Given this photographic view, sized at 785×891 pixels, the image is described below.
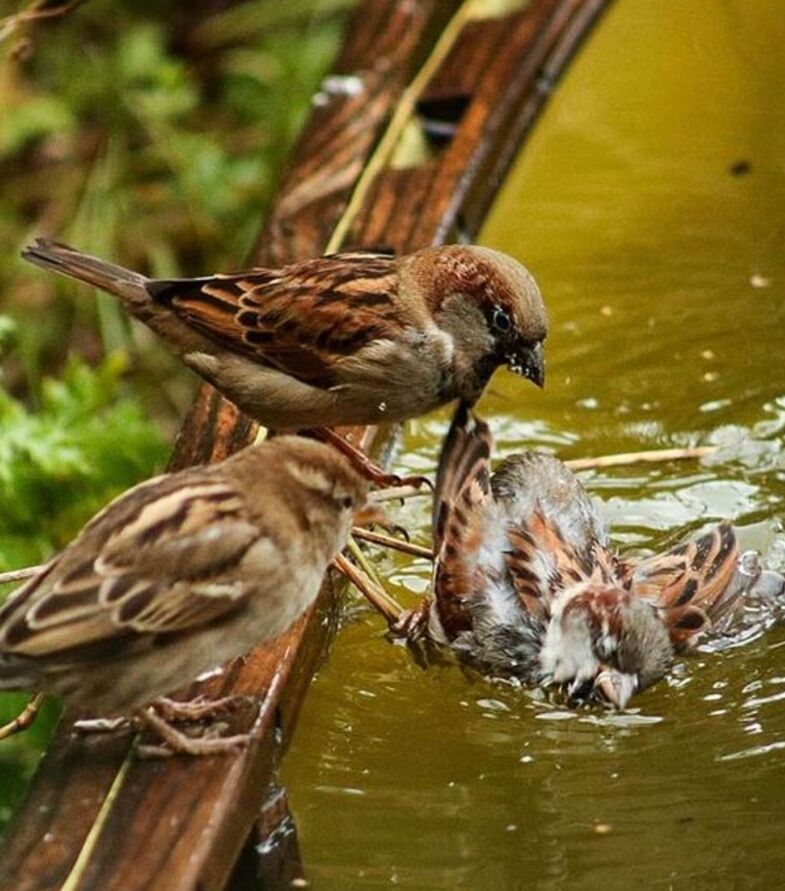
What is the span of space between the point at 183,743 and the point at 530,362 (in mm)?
1520

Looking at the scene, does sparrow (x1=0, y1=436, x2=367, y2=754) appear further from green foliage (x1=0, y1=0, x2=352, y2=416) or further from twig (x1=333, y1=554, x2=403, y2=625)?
green foliage (x1=0, y1=0, x2=352, y2=416)

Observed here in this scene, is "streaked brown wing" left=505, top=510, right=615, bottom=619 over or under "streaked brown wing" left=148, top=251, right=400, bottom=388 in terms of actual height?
under

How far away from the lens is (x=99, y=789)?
2889 mm

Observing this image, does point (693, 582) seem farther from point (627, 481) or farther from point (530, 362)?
point (530, 362)

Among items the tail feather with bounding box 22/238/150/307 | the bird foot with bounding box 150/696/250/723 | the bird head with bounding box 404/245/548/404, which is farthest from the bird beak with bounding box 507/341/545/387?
the bird foot with bounding box 150/696/250/723

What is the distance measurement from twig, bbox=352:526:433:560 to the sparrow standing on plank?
1.67 ft

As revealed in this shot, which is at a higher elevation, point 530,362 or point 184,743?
point 184,743

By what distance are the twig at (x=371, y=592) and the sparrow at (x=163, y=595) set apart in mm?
372

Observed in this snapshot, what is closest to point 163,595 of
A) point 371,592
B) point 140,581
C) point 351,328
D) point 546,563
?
point 140,581

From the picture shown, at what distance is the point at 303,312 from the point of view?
4336 millimetres

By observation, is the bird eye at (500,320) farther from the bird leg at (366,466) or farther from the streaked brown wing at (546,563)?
the streaked brown wing at (546,563)

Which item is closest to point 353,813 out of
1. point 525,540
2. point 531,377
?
point 525,540

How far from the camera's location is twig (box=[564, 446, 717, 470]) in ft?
13.3

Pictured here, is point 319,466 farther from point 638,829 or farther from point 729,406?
point 729,406
